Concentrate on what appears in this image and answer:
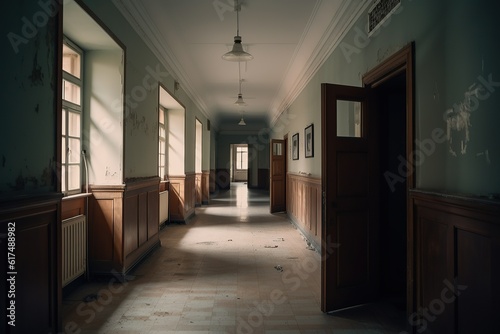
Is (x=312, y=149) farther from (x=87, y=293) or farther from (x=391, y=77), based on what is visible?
(x=87, y=293)

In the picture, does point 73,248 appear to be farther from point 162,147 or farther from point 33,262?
point 162,147

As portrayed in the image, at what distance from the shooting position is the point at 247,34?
18.9ft

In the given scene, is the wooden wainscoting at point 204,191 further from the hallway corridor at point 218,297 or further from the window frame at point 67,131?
the window frame at point 67,131

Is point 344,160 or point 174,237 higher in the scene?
point 344,160

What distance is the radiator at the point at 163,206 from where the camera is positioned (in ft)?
24.7

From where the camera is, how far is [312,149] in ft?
21.0

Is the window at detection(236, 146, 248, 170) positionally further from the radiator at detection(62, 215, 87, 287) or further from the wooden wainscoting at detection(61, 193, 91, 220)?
the radiator at detection(62, 215, 87, 287)

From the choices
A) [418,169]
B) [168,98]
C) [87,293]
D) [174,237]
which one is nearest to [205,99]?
[168,98]

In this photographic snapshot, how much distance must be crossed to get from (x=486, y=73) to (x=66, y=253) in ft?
12.4

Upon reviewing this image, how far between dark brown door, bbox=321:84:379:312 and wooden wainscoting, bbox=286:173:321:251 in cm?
217

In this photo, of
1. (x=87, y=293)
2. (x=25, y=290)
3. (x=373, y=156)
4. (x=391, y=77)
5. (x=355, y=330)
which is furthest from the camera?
(x=87, y=293)

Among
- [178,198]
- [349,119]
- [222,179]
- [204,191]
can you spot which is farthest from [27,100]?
[222,179]

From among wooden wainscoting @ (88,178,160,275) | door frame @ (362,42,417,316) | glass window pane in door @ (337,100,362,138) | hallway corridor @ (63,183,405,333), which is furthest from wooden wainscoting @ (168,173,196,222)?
door frame @ (362,42,417,316)

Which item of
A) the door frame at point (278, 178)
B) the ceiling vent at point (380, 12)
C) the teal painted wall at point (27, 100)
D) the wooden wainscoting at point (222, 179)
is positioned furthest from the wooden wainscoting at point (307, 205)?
the wooden wainscoting at point (222, 179)
